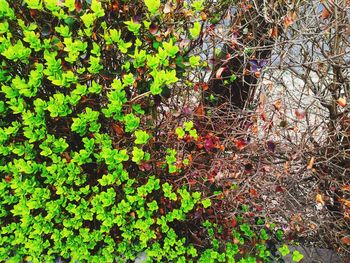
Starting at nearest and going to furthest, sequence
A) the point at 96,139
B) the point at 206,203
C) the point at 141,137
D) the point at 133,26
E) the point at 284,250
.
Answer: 1. the point at 133,26
2. the point at 141,137
3. the point at 96,139
4. the point at 206,203
5. the point at 284,250

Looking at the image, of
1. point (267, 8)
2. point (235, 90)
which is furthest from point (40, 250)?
point (267, 8)

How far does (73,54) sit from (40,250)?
1.52 metres

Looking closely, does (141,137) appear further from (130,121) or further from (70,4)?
(70,4)

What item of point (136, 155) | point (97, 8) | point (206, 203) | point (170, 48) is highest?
point (97, 8)

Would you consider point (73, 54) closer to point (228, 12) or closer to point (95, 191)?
point (95, 191)

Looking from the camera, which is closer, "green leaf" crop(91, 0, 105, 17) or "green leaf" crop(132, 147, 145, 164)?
"green leaf" crop(91, 0, 105, 17)

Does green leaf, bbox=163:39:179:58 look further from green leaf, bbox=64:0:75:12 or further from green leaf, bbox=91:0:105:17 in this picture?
green leaf, bbox=64:0:75:12

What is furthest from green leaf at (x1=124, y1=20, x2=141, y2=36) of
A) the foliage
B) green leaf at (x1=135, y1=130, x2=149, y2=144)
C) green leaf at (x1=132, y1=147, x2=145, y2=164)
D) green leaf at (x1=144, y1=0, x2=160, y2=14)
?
green leaf at (x1=132, y1=147, x2=145, y2=164)

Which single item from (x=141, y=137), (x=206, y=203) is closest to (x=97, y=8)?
(x=141, y=137)

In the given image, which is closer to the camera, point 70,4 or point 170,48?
point 70,4

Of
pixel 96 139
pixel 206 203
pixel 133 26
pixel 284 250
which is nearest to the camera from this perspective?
pixel 133 26

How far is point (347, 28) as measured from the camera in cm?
312

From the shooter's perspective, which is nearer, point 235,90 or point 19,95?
point 19,95

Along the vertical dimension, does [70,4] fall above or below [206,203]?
above
